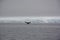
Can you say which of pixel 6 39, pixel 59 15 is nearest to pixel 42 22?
pixel 59 15

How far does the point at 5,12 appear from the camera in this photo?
3.65 feet

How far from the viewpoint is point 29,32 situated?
3.83 feet

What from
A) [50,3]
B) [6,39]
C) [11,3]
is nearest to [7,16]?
[11,3]

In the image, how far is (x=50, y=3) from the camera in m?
1.09

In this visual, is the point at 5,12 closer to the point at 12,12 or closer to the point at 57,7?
the point at 12,12

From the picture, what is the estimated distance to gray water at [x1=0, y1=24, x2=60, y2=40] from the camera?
114 centimetres

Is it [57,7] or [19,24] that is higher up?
[57,7]

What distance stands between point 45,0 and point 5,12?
0.53 m

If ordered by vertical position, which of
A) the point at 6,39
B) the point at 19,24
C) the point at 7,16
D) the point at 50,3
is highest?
the point at 50,3

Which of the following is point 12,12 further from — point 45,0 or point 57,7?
point 57,7

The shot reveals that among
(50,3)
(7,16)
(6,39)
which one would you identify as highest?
(50,3)

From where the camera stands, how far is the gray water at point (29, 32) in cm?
114

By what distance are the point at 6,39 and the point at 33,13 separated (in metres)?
0.51

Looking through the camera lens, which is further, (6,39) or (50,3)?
(6,39)
